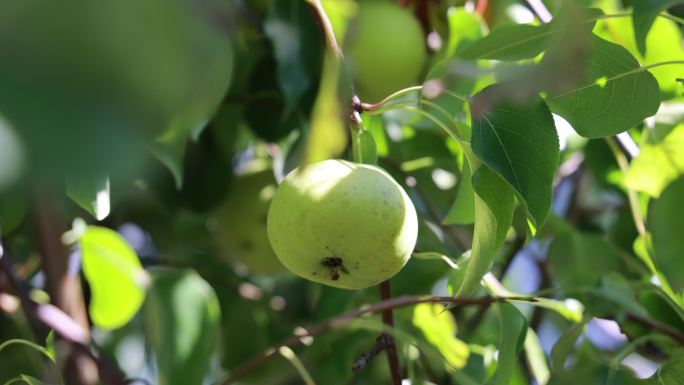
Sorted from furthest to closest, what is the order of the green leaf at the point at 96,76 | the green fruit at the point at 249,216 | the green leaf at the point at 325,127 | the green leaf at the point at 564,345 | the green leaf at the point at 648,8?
the green fruit at the point at 249,216 < the green leaf at the point at 564,345 < the green leaf at the point at 648,8 < the green leaf at the point at 325,127 < the green leaf at the point at 96,76

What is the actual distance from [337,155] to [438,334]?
1.12 feet

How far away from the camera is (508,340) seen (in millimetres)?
1067

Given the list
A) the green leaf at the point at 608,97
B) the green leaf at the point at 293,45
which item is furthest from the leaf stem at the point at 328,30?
the green leaf at the point at 293,45

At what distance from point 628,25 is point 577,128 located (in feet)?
1.18

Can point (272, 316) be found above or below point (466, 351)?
below

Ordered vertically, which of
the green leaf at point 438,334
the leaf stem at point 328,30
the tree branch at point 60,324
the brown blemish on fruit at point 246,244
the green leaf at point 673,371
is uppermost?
the leaf stem at point 328,30

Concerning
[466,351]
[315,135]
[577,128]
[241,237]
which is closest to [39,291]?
[241,237]

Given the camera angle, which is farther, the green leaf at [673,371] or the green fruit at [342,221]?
the green leaf at [673,371]

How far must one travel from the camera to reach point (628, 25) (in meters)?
1.32

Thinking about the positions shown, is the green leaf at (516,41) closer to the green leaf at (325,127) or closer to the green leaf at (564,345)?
the green leaf at (564,345)

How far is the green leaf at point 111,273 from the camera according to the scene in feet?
4.13

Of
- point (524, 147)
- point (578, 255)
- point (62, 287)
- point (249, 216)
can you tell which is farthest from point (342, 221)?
point (249, 216)

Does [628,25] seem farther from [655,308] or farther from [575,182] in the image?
[575,182]

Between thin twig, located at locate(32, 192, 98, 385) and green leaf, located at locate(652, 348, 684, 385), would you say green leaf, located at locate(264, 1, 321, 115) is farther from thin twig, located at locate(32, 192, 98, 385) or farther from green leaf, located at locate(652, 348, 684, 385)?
green leaf, located at locate(652, 348, 684, 385)
